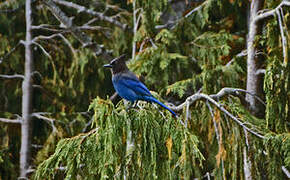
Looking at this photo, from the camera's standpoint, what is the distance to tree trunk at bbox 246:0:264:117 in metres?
4.74

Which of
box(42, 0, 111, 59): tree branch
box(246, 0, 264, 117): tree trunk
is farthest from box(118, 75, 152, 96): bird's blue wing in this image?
box(42, 0, 111, 59): tree branch

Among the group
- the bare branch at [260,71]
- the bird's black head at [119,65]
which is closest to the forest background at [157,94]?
the bare branch at [260,71]

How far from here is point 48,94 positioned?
7.32 m

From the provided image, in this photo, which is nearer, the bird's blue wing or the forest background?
the forest background

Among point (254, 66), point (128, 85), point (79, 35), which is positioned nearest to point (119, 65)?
point (128, 85)

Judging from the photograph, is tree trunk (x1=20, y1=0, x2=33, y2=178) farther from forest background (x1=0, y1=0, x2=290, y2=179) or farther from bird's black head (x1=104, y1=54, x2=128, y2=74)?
bird's black head (x1=104, y1=54, x2=128, y2=74)

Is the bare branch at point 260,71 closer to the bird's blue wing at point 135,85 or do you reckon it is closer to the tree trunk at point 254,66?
the tree trunk at point 254,66

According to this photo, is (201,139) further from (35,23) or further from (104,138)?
→ (35,23)

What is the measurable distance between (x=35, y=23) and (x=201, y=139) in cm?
478

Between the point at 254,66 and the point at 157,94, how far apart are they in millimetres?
1379

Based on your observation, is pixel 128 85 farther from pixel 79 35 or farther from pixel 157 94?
pixel 79 35

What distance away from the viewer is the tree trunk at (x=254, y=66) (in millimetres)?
4742

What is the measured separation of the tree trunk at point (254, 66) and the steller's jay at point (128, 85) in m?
1.41

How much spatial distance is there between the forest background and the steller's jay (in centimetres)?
15
